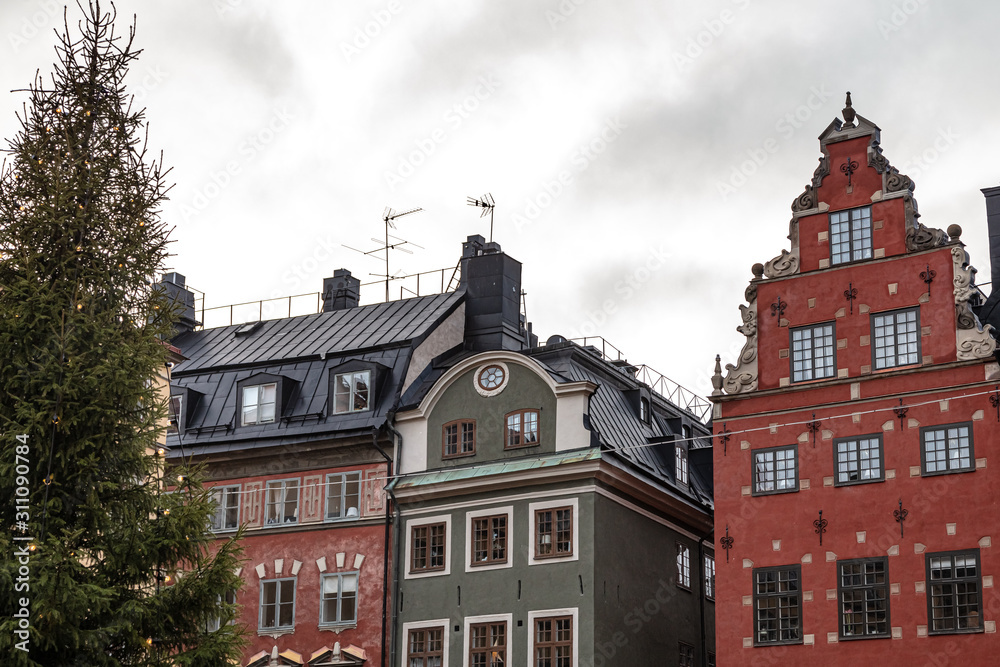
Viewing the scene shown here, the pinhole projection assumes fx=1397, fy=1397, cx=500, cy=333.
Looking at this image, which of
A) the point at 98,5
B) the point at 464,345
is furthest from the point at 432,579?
the point at 98,5

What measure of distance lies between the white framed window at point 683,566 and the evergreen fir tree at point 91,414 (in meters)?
21.7

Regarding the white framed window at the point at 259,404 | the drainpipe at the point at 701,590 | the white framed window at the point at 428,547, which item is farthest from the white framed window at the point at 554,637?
the white framed window at the point at 259,404

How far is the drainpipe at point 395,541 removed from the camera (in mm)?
40094

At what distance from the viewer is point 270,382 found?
45000 millimetres

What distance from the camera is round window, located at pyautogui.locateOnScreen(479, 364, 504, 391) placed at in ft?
134

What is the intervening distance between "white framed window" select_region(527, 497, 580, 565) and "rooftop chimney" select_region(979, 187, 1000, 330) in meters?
11.8

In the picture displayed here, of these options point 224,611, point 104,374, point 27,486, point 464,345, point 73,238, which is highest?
point 464,345

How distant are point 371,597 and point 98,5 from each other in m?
22.0

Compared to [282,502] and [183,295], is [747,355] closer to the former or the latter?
[282,502]

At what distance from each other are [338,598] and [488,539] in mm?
5171

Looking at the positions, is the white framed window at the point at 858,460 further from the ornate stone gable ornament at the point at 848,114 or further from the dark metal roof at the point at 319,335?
the dark metal roof at the point at 319,335

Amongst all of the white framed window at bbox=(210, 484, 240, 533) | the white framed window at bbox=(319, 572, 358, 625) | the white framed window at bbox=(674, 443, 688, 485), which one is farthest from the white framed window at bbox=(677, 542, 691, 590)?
the white framed window at bbox=(210, 484, 240, 533)

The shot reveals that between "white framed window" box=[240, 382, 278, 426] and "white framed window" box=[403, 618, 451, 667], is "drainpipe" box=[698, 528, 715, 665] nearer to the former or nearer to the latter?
"white framed window" box=[403, 618, 451, 667]

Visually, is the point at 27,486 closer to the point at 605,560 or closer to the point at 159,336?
the point at 159,336
